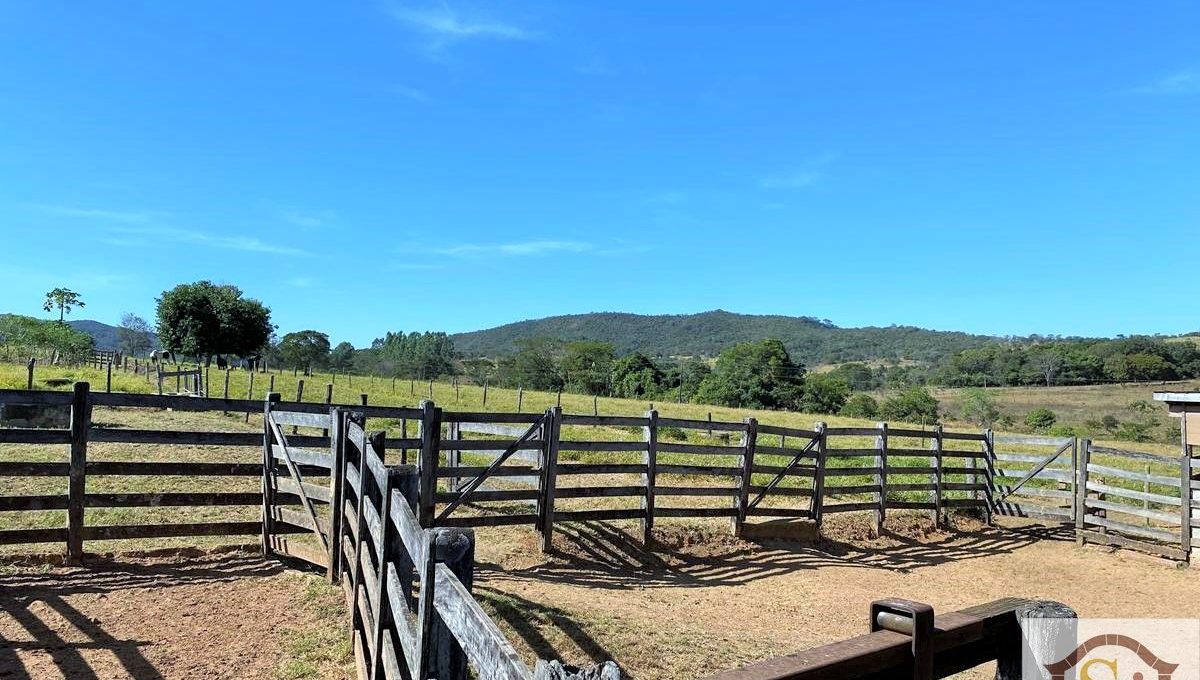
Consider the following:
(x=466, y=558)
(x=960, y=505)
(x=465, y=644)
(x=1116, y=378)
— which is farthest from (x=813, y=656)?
(x=1116, y=378)

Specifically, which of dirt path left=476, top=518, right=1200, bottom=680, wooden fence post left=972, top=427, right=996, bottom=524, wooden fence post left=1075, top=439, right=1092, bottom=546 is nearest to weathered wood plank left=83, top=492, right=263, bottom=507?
dirt path left=476, top=518, right=1200, bottom=680

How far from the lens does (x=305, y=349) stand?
10506 cm

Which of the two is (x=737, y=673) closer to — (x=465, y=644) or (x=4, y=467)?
(x=465, y=644)

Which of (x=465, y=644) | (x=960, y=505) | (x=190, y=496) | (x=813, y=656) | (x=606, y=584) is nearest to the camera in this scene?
(x=813, y=656)

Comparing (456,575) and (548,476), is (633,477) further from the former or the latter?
(456,575)

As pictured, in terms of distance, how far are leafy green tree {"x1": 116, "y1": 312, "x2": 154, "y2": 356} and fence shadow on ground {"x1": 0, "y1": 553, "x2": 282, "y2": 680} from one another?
12845cm

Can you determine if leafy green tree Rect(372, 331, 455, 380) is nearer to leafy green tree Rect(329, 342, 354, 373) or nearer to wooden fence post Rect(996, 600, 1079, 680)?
leafy green tree Rect(329, 342, 354, 373)

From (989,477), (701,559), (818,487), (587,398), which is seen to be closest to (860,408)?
(587,398)

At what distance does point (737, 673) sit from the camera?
5.29 ft

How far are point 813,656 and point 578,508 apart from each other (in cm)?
976

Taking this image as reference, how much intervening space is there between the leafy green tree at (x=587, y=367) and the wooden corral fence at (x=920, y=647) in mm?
76514

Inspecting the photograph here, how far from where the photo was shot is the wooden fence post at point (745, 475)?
1027cm

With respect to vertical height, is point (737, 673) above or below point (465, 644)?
above

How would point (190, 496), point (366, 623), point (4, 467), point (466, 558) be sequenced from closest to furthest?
point (466, 558)
point (366, 623)
point (4, 467)
point (190, 496)
